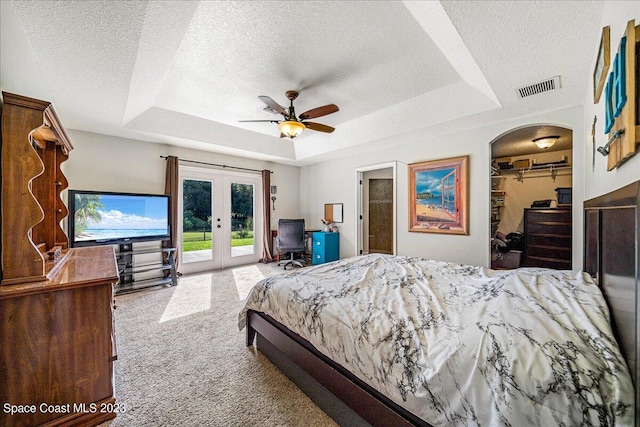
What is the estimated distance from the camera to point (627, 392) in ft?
2.60

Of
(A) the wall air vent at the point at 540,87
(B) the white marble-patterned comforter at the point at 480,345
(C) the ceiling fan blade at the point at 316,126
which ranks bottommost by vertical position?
(B) the white marble-patterned comforter at the point at 480,345

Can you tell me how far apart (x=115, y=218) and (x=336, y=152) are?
390 cm

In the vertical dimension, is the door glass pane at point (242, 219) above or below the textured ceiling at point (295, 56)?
below

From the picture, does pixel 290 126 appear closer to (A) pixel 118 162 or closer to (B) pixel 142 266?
(A) pixel 118 162

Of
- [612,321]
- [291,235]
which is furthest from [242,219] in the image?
[612,321]

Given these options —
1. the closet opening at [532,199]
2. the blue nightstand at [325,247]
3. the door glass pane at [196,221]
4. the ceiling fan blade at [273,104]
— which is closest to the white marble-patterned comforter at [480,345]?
the ceiling fan blade at [273,104]

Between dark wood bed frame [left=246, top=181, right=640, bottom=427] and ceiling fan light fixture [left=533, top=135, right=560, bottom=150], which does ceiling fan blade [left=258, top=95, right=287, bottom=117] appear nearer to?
dark wood bed frame [left=246, top=181, right=640, bottom=427]

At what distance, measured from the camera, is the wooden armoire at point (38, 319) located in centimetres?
130

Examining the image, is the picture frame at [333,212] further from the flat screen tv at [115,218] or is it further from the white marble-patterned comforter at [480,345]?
the white marble-patterned comforter at [480,345]

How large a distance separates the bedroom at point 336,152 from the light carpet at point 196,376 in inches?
82.8

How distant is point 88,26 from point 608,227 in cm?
340

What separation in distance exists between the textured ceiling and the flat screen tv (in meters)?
1.05

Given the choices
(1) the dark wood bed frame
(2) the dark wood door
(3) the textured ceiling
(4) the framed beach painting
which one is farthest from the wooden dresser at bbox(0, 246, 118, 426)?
(2) the dark wood door

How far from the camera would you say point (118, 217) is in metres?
3.83
